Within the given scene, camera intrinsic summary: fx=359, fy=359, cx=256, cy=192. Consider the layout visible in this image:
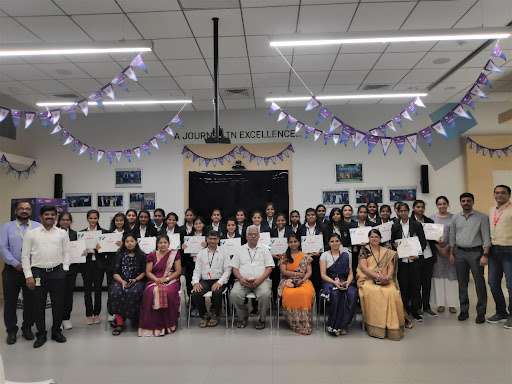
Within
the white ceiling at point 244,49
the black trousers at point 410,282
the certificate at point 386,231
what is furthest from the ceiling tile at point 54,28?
the black trousers at point 410,282

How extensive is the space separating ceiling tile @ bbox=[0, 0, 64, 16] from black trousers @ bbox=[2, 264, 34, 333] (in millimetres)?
2827

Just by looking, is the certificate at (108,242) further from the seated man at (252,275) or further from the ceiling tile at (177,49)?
the ceiling tile at (177,49)

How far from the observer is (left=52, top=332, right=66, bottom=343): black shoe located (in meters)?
3.95

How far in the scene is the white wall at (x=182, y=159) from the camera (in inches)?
307

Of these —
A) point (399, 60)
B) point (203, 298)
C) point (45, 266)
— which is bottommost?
point (203, 298)

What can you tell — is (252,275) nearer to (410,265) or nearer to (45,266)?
(410,265)

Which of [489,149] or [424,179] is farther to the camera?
[424,179]

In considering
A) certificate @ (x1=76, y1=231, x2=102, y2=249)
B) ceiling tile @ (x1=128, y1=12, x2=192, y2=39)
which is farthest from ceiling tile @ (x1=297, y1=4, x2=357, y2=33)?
certificate @ (x1=76, y1=231, x2=102, y2=249)

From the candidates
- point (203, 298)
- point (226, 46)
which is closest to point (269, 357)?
point (203, 298)

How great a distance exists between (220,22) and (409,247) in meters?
3.60

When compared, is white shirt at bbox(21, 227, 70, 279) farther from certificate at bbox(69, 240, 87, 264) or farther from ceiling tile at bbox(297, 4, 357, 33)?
ceiling tile at bbox(297, 4, 357, 33)

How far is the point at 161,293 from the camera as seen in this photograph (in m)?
4.22

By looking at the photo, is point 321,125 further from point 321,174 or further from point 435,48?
point 435,48

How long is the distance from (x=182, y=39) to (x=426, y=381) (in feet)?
15.1
